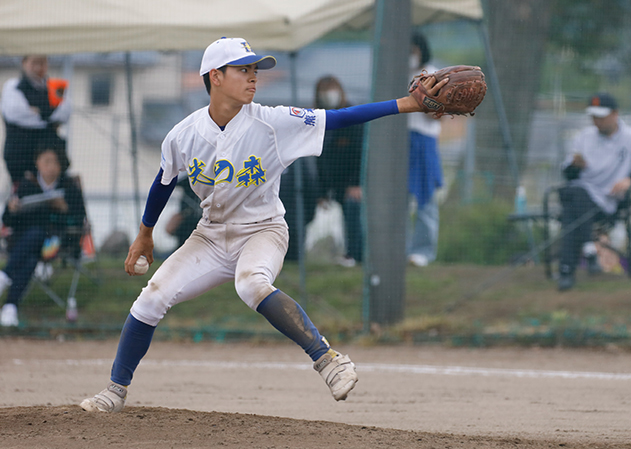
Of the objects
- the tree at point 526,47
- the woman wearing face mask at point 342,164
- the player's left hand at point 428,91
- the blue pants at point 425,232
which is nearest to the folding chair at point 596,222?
the tree at point 526,47

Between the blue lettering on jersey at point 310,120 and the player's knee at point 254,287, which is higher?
the blue lettering on jersey at point 310,120

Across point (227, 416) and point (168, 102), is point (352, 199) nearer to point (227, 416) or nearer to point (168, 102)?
point (168, 102)

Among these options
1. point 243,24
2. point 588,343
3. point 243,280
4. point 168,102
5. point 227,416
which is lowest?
point 588,343

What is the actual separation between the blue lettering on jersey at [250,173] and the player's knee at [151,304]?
2.28ft

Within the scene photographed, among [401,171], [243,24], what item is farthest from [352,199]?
[243,24]

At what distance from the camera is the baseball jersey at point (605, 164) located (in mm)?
8383

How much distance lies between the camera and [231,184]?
4090mm

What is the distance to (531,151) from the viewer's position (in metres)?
9.46

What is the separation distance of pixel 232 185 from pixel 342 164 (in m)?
4.24

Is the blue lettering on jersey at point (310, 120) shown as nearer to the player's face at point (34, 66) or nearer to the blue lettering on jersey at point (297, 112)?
the blue lettering on jersey at point (297, 112)

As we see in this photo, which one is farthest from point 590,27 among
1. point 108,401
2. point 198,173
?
point 108,401

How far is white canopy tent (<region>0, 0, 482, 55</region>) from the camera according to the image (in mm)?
7785

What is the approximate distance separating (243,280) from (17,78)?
5.72 m

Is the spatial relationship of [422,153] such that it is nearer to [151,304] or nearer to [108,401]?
[151,304]
